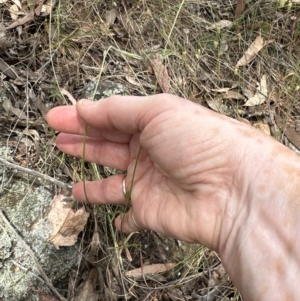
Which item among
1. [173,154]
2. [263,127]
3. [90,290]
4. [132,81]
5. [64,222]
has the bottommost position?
[90,290]

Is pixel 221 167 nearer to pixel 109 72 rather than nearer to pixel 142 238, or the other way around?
pixel 142 238

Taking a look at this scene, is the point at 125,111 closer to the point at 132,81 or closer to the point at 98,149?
the point at 98,149

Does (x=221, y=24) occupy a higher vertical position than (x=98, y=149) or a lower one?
higher

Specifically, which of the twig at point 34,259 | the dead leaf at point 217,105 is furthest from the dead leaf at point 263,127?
the twig at point 34,259

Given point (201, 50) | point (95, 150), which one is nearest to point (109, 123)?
point (95, 150)

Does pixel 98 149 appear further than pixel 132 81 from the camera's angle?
No

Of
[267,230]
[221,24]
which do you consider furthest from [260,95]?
[267,230]

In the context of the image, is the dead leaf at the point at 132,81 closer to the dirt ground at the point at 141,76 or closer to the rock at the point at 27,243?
the dirt ground at the point at 141,76

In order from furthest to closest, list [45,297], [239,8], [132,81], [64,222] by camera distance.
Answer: [239,8]
[132,81]
[64,222]
[45,297]
